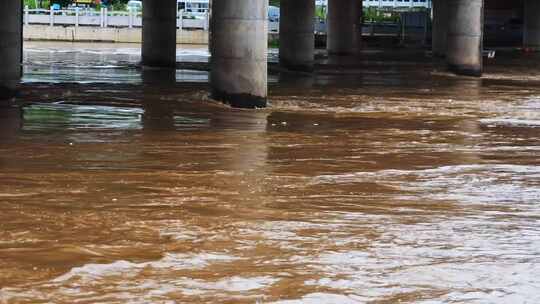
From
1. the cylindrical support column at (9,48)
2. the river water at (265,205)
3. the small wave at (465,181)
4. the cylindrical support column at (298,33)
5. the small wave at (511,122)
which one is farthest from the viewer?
the cylindrical support column at (298,33)

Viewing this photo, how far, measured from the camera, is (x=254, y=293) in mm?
7941

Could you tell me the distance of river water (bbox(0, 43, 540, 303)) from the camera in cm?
824

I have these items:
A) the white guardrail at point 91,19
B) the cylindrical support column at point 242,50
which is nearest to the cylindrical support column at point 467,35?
the cylindrical support column at point 242,50

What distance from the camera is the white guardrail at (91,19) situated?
7175cm

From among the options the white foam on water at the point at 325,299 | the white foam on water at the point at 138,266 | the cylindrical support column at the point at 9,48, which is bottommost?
the white foam on water at the point at 325,299

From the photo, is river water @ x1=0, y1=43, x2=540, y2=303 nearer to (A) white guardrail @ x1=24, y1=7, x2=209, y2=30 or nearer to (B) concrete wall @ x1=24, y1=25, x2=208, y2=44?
(B) concrete wall @ x1=24, y1=25, x2=208, y2=44

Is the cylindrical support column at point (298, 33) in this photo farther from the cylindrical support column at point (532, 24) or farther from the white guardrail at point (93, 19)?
the cylindrical support column at point (532, 24)

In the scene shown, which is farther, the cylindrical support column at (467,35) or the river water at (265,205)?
the cylindrical support column at (467,35)

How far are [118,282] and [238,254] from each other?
1.27 metres

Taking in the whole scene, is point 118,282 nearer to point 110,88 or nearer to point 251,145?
point 251,145

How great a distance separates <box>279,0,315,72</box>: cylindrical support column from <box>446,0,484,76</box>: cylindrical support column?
5.01 meters

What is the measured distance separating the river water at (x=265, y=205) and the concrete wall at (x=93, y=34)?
159 feet

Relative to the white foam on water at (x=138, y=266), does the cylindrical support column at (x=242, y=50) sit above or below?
above

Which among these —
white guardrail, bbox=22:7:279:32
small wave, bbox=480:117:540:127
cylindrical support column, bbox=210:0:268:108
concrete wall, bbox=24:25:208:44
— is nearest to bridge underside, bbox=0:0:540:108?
cylindrical support column, bbox=210:0:268:108
